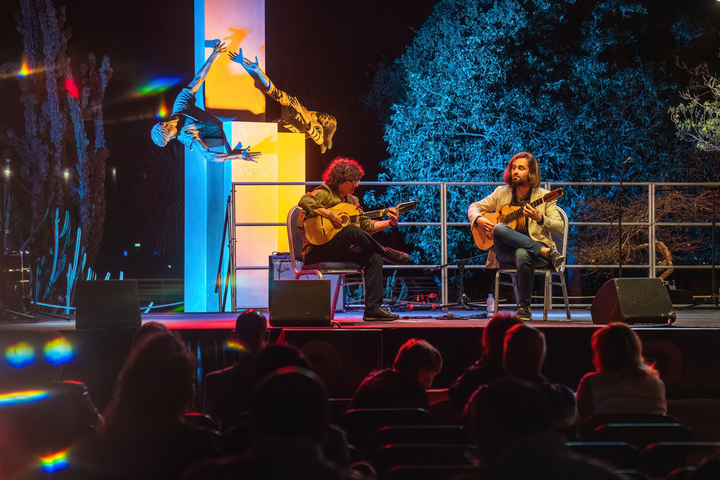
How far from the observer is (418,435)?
6.64 feet

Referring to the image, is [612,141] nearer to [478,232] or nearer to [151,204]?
[478,232]

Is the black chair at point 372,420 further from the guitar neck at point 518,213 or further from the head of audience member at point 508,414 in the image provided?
the guitar neck at point 518,213

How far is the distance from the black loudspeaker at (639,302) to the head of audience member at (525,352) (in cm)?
193

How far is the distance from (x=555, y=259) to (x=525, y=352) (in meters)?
2.29

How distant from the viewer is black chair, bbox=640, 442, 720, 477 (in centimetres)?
185

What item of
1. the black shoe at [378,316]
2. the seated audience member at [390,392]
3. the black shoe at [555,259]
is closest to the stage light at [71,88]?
the black shoe at [378,316]

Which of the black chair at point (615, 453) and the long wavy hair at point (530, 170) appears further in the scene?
the long wavy hair at point (530, 170)

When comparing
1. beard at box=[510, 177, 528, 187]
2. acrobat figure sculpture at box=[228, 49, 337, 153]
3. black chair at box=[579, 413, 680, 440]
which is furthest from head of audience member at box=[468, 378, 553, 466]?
acrobat figure sculpture at box=[228, 49, 337, 153]

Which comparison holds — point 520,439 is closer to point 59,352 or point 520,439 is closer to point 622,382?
point 622,382

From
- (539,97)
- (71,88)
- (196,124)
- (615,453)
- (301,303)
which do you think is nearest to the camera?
(615,453)

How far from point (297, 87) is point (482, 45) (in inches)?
236

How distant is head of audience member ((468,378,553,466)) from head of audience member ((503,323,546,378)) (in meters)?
0.84

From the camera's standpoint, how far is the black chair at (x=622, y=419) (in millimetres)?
2174

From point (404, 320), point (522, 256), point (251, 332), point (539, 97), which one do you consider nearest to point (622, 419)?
point (251, 332)
